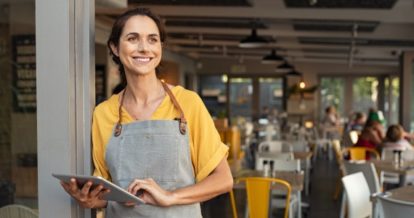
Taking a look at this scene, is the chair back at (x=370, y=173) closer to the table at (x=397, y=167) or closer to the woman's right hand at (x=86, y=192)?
the table at (x=397, y=167)

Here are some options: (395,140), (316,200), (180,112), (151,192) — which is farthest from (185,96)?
(316,200)

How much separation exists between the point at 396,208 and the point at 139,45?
2147 mm

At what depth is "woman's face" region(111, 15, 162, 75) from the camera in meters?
1.66

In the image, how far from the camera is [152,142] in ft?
5.35

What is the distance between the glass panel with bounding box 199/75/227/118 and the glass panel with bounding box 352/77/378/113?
455cm

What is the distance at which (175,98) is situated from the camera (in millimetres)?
1714

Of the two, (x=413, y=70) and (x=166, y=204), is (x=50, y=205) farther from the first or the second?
(x=413, y=70)

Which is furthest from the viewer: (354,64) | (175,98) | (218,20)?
(354,64)

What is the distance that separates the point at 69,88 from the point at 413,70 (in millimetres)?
11889

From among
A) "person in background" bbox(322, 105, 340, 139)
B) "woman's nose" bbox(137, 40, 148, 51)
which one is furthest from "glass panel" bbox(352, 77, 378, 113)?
"woman's nose" bbox(137, 40, 148, 51)

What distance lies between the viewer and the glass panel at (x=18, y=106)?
7.00 feet

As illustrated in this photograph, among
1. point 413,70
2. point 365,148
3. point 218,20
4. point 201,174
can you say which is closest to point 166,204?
point 201,174

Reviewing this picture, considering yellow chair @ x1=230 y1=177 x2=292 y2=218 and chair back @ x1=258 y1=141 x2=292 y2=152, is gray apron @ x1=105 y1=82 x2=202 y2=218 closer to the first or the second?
yellow chair @ x1=230 y1=177 x2=292 y2=218

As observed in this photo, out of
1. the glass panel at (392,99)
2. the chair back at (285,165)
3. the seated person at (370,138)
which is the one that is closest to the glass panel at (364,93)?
the glass panel at (392,99)
